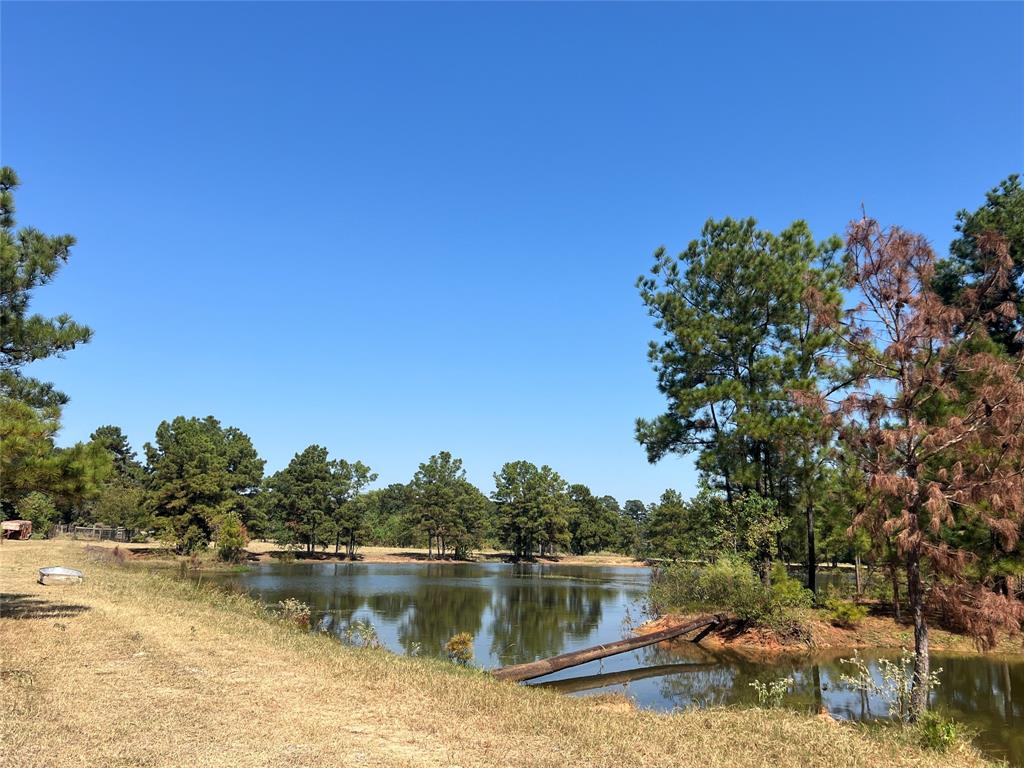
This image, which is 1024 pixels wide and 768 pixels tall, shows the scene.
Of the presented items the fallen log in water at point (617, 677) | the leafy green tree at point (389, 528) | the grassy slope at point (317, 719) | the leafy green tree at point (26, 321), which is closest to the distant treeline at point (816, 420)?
the leafy green tree at point (26, 321)

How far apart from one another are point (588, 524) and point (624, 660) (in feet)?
→ 250

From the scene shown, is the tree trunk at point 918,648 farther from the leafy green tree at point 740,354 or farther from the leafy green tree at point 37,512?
the leafy green tree at point 37,512

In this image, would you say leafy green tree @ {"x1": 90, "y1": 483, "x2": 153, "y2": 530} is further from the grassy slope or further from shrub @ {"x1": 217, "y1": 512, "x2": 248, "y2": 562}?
the grassy slope

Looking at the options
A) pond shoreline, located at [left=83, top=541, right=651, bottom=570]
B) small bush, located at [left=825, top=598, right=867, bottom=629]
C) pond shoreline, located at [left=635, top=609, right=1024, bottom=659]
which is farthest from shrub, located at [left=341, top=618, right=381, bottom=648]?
pond shoreline, located at [left=83, top=541, right=651, bottom=570]

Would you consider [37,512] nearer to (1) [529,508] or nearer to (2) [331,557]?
(2) [331,557]

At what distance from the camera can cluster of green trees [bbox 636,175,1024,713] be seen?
998cm

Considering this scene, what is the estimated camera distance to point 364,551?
259ft

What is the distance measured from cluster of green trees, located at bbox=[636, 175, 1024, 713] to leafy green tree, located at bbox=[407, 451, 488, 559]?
49723mm

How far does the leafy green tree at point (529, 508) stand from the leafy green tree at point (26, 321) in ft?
233

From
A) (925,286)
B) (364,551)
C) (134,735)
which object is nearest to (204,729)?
(134,735)

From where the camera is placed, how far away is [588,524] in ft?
306

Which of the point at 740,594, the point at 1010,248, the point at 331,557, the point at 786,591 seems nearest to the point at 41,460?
the point at 740,594

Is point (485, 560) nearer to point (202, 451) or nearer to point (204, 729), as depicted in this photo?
point (202, 451)

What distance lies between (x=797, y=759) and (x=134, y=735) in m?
6.96
